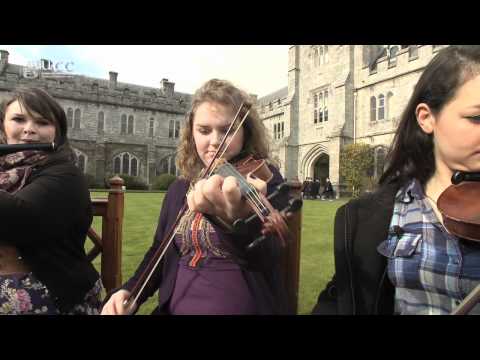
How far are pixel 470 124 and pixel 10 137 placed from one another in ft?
7.39

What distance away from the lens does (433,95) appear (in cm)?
118

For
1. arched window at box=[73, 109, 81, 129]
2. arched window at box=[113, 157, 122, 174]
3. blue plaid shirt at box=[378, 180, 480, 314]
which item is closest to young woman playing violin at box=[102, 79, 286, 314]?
blue plaid shirt at box=[378, 180, 480, 314]

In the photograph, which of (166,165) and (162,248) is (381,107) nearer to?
(162,248)

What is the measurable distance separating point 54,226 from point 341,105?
15.1m

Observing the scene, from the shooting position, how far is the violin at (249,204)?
1.14 metres

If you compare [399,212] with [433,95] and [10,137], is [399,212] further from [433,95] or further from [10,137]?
[10,137]

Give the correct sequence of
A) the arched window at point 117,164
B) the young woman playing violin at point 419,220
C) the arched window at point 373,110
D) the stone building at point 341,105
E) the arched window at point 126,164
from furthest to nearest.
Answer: the arched window at point 126,164 < the arched window at point 117,164 < the arched window at point 373,110 < the stone building at point 341,105 < the young woman playing violin at point 419,220

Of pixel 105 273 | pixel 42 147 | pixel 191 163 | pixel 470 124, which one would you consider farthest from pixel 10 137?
pixel 470 124

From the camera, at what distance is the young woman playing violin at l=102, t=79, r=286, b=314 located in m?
1.21

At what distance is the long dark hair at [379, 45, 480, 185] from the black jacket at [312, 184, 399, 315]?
0.11m

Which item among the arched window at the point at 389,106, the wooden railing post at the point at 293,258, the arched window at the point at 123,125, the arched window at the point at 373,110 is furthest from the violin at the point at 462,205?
the arched window at the point at 123,125

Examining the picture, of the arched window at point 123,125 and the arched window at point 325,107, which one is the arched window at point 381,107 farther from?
the arched window at point 123,125

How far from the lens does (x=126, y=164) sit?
2580 centimetres

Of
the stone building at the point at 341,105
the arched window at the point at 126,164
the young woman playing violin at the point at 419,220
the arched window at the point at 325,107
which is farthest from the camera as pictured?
the arched window at the point at 126,164
